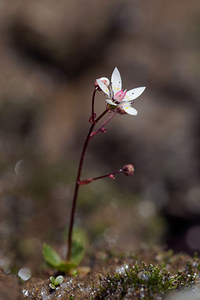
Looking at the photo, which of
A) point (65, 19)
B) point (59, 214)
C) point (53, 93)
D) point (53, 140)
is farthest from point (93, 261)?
point (65, 19)

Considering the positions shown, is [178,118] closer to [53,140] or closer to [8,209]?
[53,140]

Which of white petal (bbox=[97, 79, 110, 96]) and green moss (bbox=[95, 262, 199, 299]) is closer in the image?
green moss (bbox=[95, 262, 199, 299])

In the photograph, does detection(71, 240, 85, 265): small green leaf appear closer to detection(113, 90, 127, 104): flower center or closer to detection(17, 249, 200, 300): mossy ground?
detection(17, 249, 200, 300): mossy ground

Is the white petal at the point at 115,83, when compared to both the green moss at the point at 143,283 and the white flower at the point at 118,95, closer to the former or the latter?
the white flower at the point at 118,95

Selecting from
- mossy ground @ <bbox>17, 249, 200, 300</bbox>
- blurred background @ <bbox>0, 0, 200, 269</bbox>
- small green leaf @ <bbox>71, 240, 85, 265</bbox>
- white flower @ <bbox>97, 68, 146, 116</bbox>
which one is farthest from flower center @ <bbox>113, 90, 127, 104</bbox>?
blurred background @ <bbox>0, 0, 200, 269</bbox>

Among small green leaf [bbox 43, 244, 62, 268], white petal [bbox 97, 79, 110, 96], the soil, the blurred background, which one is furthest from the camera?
the blurred background

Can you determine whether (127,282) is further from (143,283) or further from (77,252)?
(77,252)
